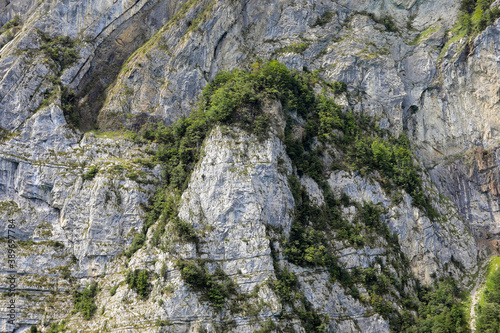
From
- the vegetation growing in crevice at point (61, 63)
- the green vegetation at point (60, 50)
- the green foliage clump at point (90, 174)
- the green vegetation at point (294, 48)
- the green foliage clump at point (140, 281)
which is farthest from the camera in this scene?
the green vegetation at point (294, 48)

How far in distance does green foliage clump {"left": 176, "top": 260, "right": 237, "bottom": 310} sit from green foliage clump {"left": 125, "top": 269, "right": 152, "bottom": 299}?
3.87m

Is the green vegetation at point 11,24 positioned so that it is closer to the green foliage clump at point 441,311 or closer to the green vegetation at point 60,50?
the green vegetation at point 60,50

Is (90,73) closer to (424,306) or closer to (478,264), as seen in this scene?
(424,306)

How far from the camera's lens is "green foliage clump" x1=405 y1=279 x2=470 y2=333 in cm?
4562

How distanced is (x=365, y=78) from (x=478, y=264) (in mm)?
30623

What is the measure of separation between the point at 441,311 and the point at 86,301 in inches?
1550

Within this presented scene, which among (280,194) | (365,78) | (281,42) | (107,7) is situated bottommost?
(280,194)

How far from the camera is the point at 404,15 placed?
7138 cm

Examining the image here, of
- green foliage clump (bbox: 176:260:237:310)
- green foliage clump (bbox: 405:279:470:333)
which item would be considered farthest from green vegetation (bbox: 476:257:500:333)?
green foliage clump (bbox: 176:260:237:310)

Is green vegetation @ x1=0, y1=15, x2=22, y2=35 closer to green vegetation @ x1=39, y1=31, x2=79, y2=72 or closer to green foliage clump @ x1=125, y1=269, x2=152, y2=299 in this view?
green vegetation @ x1=39, y1=31, x2=79, y2=72

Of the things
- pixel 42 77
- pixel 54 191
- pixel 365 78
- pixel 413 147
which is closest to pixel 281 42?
pixel 365 78

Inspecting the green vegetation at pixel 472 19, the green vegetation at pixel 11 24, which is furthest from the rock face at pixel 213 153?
the green vegetation at pixel 11 24

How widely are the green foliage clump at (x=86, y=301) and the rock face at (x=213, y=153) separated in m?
0.76

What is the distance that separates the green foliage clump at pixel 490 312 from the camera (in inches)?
1718
